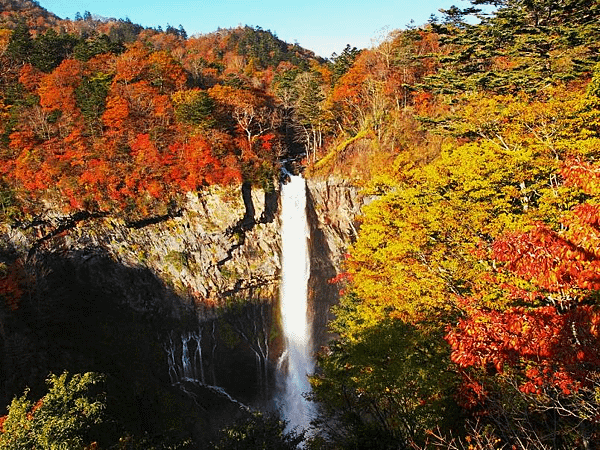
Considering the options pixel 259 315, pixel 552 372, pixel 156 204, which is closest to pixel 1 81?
pixel 156 204

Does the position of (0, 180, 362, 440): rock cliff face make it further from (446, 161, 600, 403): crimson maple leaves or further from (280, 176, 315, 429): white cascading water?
(446, 161, 600, 403): crimson maple leaves

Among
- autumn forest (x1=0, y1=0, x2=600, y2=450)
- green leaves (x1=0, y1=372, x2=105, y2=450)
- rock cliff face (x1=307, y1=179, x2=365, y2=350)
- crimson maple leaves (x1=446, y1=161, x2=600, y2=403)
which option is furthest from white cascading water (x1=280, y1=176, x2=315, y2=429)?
crimson maple leaves (x1=446, y1=161, x2=600, y2=403)

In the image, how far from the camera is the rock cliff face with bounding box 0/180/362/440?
22.9 m

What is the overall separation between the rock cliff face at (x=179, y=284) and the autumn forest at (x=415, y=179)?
129 cm

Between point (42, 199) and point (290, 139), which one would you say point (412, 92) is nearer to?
point (290, 139)

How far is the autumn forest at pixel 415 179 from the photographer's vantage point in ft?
21.5

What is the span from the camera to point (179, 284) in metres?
26.8

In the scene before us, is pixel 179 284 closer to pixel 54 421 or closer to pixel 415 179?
pixel 54 421

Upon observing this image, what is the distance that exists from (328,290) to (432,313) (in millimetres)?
17147

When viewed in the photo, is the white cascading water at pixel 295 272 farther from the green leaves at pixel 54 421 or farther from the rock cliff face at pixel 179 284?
the green leaves at pixel 54 421

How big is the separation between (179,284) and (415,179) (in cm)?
1978

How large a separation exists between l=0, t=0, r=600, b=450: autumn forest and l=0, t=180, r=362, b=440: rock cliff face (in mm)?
1294

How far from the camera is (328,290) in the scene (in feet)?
93.5

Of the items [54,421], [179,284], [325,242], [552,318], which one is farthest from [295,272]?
[552,318]
